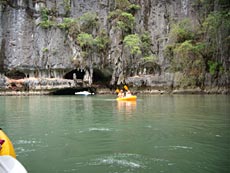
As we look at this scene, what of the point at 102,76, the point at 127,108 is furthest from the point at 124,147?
the point at 102,76

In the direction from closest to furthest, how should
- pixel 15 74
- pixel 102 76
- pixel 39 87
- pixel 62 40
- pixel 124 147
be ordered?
pixel 124 147 → pixel 39 87 → pixel 62 40 → pixel 15 74 → pixel 102 76

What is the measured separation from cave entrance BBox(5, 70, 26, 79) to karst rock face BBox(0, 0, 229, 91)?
2.31 feet

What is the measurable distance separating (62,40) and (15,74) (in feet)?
28.9

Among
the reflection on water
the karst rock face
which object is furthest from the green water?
the karst rock face

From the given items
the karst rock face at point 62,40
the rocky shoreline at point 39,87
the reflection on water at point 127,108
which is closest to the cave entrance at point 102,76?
the karst rock face at point 62,40

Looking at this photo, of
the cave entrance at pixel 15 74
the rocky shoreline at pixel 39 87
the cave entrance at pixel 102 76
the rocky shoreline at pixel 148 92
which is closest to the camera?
the rocky shoreline at pixel 148 92

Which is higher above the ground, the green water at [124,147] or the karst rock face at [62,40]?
the karst rock face at [62,40]

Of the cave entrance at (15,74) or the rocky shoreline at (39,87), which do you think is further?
the cave entrance at (15,74)

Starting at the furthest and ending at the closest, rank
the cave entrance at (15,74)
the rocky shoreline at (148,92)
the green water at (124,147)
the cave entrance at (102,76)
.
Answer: the cave entrance at (102,76) → the cave entrance at (15,74) → the rocky shoreline at (148,92) → the green water at (124,147)

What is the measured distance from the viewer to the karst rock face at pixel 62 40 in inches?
1722

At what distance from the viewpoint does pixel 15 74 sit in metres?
46.0

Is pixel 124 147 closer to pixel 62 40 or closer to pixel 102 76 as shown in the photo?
pixel 62 40

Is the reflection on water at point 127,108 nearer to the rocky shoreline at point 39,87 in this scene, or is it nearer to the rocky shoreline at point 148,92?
the rocky shoreline at point 148,92

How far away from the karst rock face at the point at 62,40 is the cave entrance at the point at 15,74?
703 millimetres
